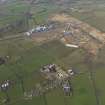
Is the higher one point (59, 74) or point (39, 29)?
point (59, 74)

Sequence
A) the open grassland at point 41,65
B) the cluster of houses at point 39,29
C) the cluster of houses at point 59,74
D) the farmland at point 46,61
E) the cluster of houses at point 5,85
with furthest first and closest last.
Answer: the cluster of houses at point 39,29 < the cluster of houses at point 5,85 < the cluster of houses at point 59,74 < the farmland at point 46,61 < the open grassland at point 41,65

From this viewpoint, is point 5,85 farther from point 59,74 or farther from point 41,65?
point 59,74

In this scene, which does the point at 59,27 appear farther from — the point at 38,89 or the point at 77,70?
the point at 38,89

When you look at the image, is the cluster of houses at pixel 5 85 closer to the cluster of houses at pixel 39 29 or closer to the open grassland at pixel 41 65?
the open grassland at pixel 41 65

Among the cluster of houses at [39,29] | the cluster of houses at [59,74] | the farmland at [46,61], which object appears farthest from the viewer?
the cluster of houses at [39,29]

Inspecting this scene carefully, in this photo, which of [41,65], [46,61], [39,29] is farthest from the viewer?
[39,29]

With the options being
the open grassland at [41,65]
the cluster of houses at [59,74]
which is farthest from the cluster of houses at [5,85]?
the cluster of houses at [59,74]

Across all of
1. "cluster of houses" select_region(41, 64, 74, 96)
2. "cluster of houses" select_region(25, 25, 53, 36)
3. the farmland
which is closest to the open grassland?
the farmland

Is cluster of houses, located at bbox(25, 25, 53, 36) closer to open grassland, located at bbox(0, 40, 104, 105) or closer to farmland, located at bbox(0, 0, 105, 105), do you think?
farmland, located at bbox(0, 0, 105, 105)

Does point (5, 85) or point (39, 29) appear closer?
point (5, 85)

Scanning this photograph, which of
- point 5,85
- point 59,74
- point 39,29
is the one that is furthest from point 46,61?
point 39,29

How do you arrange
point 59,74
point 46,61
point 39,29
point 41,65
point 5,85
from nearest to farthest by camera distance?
point 5,85
point 59,74
point 41,65
point 46,61
point 39,29
